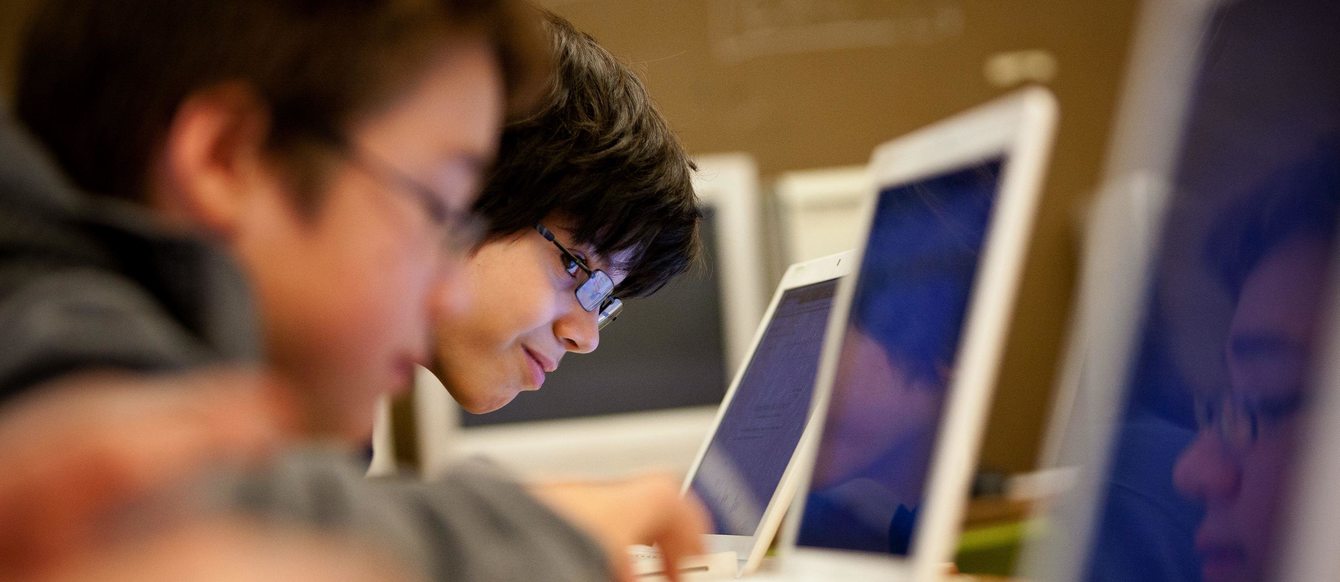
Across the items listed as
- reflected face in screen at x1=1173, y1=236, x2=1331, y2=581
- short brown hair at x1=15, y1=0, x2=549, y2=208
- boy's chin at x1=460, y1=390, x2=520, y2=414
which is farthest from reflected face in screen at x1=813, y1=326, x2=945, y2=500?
boy's chin at x1=460, y1=390, x2=520, y2=414

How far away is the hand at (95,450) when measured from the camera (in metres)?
0.31

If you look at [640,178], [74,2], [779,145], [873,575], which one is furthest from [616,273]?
[779,145]

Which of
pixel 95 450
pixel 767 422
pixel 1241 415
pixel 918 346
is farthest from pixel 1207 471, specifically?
pixel 767 422

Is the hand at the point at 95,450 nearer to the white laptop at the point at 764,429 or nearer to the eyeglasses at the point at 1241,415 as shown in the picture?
the eyeglasses at the point at 1241,415

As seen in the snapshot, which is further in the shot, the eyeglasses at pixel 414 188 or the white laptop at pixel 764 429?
the white laptop at pixel 764 429

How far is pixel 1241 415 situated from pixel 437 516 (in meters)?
0.30

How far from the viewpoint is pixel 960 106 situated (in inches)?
97.2

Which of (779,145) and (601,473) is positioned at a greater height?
(779,145)

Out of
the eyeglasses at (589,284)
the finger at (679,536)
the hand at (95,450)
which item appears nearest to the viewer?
the hand at (95,450)

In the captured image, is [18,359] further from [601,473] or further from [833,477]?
[601,473]

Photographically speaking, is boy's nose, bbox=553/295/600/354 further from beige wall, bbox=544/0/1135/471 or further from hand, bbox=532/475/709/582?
beige wall, bbox=544/0/1135/471

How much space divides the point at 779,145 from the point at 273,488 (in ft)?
6.86

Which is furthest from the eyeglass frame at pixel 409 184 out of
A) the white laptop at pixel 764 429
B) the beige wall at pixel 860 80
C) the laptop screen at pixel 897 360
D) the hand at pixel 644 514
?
the beige wall at pixel 860 80

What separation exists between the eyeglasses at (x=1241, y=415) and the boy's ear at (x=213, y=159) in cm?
43
